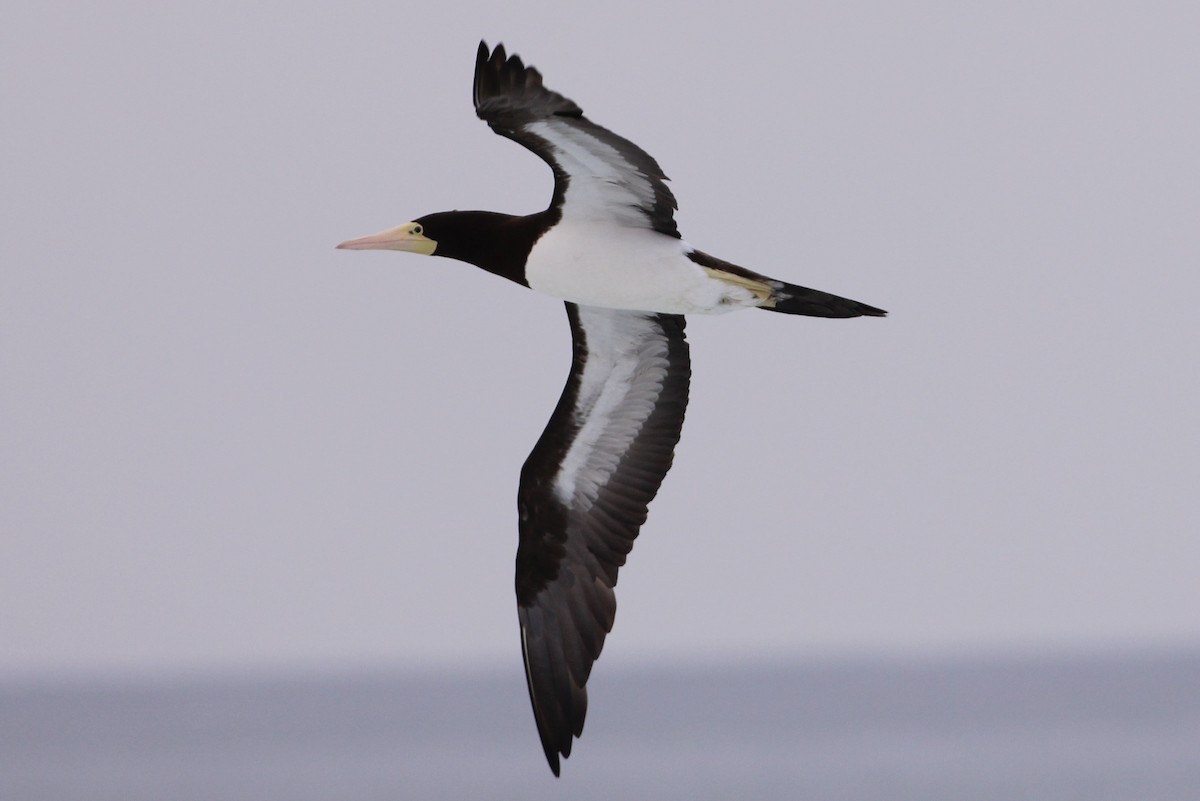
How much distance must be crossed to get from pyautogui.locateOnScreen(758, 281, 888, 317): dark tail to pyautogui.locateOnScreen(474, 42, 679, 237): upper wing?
1.98 feet

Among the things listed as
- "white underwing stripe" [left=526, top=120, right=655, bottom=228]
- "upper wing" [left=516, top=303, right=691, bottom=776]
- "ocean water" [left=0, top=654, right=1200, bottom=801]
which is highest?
"white underwing stripe" [left=526, top=120, right=655, bottom=228]

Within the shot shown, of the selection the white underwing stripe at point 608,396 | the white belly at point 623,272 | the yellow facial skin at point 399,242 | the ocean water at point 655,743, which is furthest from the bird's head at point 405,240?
the ocean water at point 655,743

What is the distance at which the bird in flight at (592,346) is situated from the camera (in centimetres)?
1094

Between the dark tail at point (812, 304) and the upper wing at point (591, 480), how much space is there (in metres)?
0.97

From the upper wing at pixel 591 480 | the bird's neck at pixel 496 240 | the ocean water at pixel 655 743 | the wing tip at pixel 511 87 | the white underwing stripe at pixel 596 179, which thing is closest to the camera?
the wing tip at pixel 511 87

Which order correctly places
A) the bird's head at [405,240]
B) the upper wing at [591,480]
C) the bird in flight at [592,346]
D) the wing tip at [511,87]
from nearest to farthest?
1. the wing tip at [511,87]
2. the bird in flight at [592,346]
3. the bird's head at [405,240]
4. the upper wing at [591,480]

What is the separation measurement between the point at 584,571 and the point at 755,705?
57281 millimetres

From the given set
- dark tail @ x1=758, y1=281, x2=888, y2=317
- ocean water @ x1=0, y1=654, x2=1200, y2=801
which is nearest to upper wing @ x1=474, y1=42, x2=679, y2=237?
dark tail @ x1=758, y1=281, x2=888, y2=317

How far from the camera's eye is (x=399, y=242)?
11.7 m

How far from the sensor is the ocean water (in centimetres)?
3528

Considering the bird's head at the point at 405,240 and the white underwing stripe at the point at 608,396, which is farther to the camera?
the white underwing stripe at the point at 608,396

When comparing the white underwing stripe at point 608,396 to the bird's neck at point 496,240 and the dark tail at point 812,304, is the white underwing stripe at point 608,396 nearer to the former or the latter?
the bird's neck at point 496,240

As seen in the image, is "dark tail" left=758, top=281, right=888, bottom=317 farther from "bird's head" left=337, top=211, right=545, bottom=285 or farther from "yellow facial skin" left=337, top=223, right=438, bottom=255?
"yellow facial skin" left=337, top=223, right=438, bottom=255

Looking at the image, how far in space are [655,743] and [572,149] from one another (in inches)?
1472
